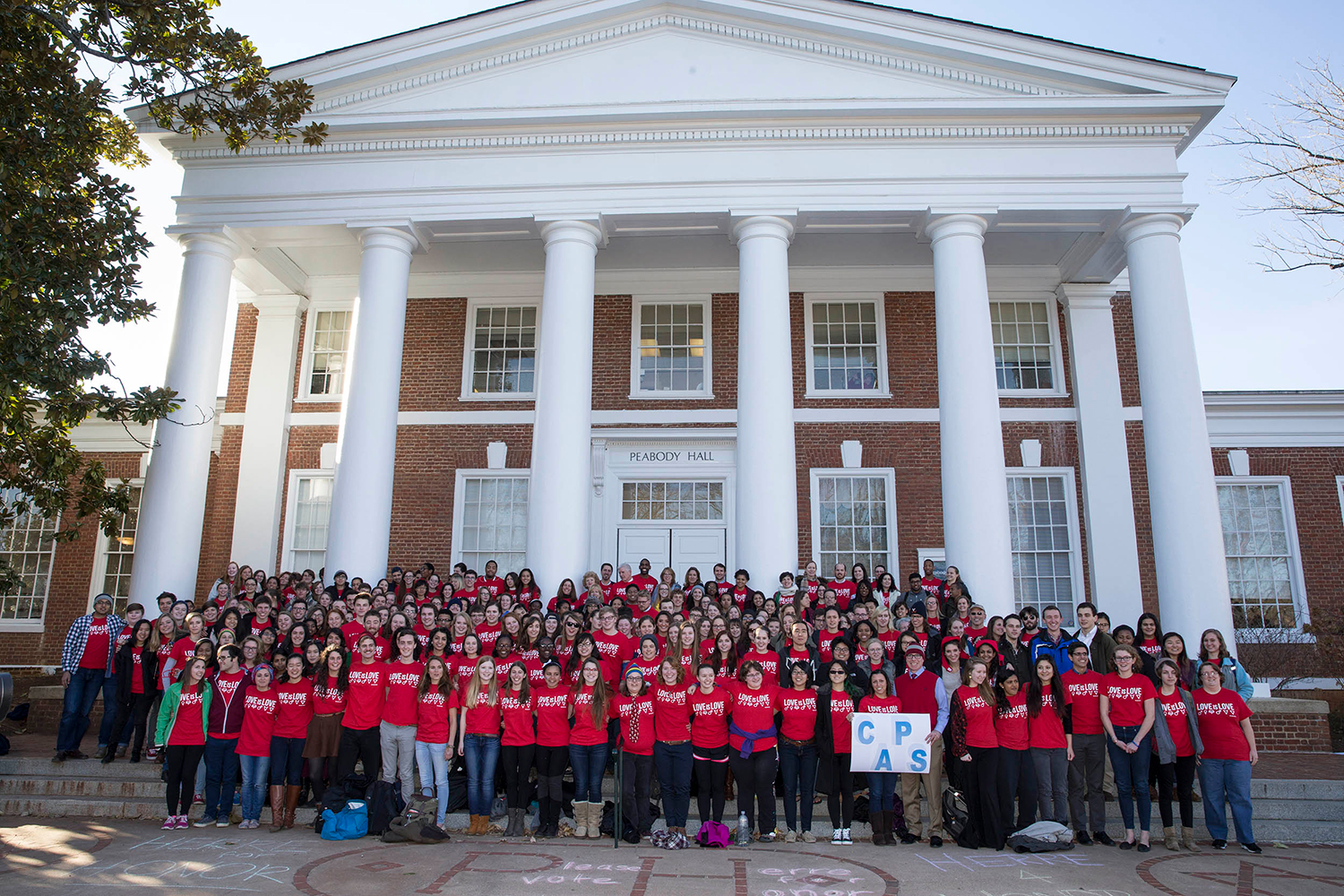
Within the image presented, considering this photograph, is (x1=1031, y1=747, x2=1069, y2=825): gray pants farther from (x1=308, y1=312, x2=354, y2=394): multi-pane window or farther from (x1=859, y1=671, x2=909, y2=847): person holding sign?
(x1=308, y1=312, x2=354, y2=394): multi-pane window

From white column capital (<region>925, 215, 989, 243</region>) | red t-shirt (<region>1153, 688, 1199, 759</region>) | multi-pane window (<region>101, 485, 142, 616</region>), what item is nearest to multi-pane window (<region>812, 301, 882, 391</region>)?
white column capital (<region>925, 215, 989, 243</region>)

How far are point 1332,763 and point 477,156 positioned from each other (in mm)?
14313

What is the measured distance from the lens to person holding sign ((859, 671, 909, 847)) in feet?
28.0

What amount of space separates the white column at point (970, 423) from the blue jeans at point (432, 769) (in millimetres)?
7546

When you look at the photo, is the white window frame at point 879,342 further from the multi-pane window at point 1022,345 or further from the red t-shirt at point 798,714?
the red t-shirt at point 798,714

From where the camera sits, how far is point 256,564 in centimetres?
1712

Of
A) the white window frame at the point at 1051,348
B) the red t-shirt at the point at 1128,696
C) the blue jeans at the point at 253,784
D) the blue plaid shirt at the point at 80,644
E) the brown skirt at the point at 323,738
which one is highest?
the white window frame at the point at 1051,348

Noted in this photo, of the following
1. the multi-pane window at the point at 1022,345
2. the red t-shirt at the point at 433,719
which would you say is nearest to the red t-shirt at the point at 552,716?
the red t-shirt at the point at 433,719

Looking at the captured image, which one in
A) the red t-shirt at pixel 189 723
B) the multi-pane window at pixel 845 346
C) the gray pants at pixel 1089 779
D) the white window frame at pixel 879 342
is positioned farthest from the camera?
the multi-pane window at pixel 845 346

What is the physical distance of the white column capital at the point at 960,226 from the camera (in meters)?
14.1

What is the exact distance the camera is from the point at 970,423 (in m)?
13.3

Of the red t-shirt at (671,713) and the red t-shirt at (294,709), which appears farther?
the red t-shirt at (294,709)

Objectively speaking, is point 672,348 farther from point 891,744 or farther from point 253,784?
point 253,784

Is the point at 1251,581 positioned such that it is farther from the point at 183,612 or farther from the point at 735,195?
the point at 183,612
